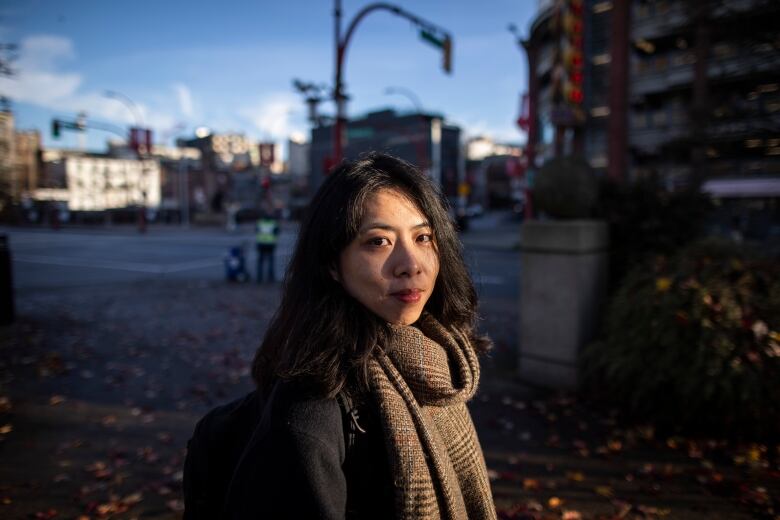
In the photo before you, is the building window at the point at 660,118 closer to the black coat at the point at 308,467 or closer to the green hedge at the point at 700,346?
the green hedge at the point at 700,346

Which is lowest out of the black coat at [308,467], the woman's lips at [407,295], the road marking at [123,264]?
the road marking at [123,264]

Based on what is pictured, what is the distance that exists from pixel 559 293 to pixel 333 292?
4.07 m

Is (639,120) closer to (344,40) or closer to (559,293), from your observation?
(344,40)

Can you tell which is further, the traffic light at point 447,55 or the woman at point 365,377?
the traffic light at point 447,55

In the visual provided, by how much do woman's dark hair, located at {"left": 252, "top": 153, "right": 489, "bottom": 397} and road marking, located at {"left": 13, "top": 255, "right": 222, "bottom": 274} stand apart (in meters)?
15.5

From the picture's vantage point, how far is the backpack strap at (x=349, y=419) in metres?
1.22

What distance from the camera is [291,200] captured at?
261 feet

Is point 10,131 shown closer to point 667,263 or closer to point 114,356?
point 114,356

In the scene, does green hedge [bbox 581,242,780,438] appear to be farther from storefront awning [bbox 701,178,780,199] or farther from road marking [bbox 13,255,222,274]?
storefront awning [bbox 701,178,780,199]

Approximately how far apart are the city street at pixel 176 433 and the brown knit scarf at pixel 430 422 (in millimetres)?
422

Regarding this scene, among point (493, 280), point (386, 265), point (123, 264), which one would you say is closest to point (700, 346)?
point (386, 265)

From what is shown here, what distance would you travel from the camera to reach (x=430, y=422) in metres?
1.32

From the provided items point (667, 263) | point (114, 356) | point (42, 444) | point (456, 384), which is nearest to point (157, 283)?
point (114, 356)

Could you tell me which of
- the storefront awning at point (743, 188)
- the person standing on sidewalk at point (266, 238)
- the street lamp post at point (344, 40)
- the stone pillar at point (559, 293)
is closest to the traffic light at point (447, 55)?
the street lamp post at point (344, 40)
